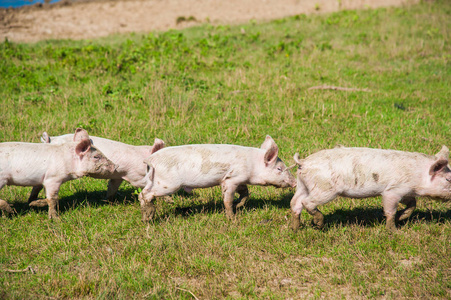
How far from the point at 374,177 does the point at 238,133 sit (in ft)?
11.2

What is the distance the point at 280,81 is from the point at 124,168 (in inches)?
219

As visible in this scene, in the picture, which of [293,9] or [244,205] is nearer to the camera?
[244,205]

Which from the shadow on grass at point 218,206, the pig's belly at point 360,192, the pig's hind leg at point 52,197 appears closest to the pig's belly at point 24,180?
the pig's hind leg at point 52,197

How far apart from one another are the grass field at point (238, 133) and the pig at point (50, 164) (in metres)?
0.43

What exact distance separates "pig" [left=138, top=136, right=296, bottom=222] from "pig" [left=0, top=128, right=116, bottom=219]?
2.35 feet

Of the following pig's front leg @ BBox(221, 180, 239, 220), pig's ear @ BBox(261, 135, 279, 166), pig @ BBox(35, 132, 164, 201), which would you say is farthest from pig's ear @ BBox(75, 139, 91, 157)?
pig's ear @ BBox(261, 135, 279, 166)

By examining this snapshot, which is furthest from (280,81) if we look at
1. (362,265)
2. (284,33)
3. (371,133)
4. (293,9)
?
(293,9)

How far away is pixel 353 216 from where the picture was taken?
554cm

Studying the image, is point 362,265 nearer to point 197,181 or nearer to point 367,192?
point 367,192

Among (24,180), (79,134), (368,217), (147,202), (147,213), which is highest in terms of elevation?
(79,134)

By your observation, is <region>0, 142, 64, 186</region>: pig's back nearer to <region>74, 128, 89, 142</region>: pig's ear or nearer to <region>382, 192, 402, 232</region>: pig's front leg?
<region>74, 128, 89, 142</region>: pig's ear

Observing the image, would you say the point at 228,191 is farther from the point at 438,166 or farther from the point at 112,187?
the point at 438,166

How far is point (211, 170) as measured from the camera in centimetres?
530

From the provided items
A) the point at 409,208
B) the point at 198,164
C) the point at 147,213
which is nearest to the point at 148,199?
the point at 147,213
